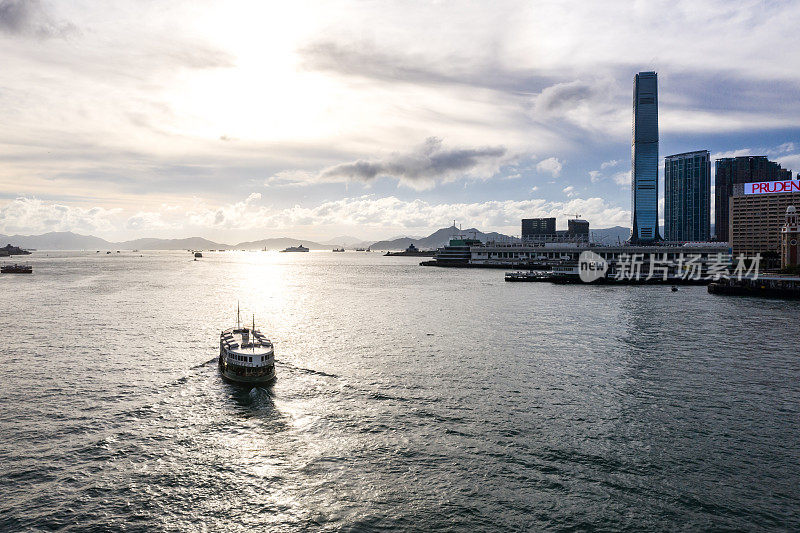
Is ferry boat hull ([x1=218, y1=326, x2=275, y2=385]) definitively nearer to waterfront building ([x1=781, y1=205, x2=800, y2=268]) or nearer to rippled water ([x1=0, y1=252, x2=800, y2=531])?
rippled water ([x1=0, y1=252, x2=800, y2=531])

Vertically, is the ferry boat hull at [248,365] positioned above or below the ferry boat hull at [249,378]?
above

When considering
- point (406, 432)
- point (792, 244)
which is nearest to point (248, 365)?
point (406, 432)

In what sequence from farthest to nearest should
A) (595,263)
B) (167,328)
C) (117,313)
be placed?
(595,263), (117,313), (167,328)

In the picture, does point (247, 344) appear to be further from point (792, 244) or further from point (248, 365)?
point (792, 244)

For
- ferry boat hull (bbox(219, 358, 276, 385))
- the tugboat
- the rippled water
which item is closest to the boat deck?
the tugboat

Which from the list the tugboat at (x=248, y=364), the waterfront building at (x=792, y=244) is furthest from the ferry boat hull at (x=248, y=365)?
the waterfront building at (x=792, y=244)

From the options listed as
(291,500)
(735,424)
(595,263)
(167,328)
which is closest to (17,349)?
(167,328)

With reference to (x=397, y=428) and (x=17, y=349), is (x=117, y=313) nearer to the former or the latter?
(x=17, y=349)

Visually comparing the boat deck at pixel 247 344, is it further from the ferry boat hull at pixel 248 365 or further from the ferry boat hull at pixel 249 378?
the ferry boat hull at pixel 249 378
